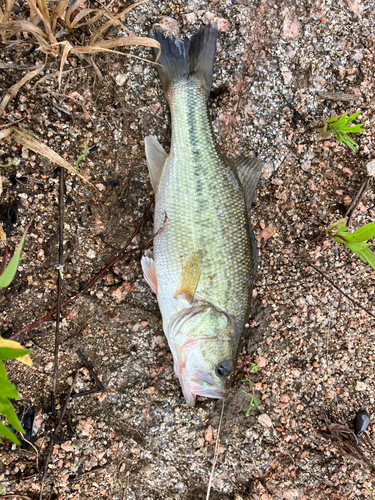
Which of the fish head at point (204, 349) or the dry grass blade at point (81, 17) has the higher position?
the dry grass blade at point (81, 17)

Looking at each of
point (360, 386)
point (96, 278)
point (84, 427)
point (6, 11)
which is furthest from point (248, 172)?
point (84, 427)

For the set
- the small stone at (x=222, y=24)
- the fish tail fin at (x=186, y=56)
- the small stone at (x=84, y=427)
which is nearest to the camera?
the small stone at (x=84, y=427)

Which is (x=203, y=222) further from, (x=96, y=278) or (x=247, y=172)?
(x=96, y=278)

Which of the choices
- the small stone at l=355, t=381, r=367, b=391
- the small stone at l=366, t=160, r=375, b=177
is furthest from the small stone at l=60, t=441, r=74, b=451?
the small stone at l=366, t=160, r=375, b=177

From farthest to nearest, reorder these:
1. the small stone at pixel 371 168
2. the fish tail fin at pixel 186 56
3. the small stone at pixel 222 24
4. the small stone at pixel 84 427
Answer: the small stone at pixel 371 168
the small stone at pixel 222 24
the fish tail fin at pixel 186 56
the small stone at pixel 84 427

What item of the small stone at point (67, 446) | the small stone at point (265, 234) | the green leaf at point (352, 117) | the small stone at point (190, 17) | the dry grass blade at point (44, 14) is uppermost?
the small stone at point (190, 17)

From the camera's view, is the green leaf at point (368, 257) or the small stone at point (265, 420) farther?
the small stone at point (265, 420)

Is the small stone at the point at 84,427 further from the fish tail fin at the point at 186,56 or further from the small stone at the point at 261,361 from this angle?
the fish tail fin at the point at 186,56

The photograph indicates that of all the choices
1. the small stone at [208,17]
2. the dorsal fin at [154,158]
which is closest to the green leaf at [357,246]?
the dorsal fin at [154,158]
